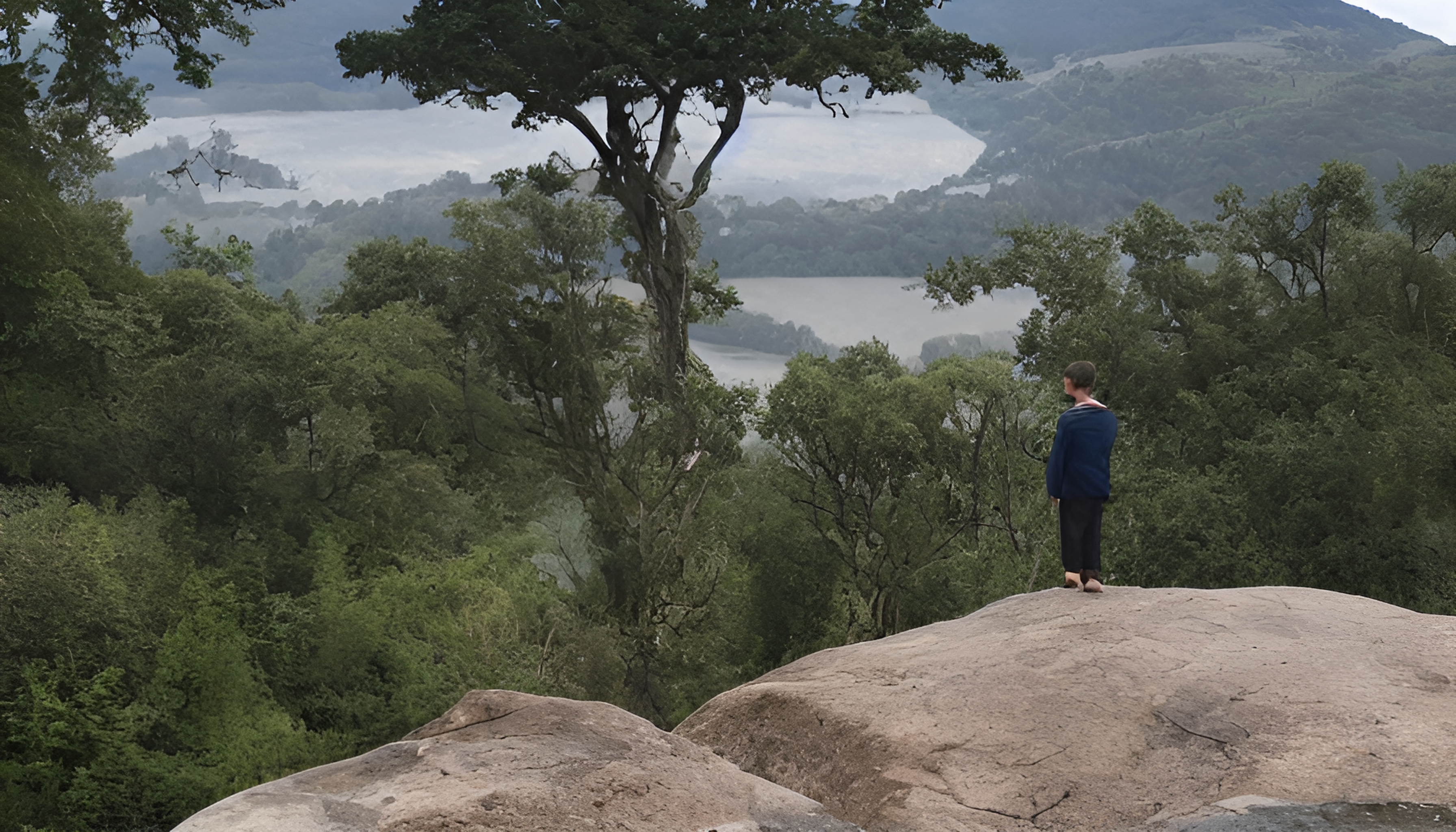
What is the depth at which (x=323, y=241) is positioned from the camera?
81875 mm

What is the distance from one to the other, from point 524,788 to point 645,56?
74.6ft

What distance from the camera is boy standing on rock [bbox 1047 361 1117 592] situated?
8992mm

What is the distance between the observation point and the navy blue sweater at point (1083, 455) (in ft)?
29.5

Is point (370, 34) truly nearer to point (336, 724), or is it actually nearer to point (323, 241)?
point (336, 724)

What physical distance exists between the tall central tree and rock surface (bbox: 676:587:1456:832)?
1908 cm

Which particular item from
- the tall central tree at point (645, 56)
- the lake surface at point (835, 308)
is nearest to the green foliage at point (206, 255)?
the tall central tree at point (645, 56)

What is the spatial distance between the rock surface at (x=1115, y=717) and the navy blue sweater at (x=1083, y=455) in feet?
3.10

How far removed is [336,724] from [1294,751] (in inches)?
797

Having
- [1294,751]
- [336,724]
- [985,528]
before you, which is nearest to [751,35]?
[985,528]

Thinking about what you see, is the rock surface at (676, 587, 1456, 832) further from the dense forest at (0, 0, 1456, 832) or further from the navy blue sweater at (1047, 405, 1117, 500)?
the dense forest at (0, 0, 1456, 832)

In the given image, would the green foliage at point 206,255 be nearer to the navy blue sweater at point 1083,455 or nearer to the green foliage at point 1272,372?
the green foliage at point 1272,372

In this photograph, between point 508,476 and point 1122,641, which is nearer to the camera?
point 1122,641

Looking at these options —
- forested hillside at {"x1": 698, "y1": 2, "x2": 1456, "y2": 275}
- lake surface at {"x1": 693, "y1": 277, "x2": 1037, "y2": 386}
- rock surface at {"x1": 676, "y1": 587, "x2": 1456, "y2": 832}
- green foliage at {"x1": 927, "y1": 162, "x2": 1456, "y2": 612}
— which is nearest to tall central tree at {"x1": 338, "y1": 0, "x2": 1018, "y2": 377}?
green foliage at {"x1": 927, "y1": 162, "x2": 1456, "y2": 612}

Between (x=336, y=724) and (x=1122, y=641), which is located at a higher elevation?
(x=1122, y=641)
